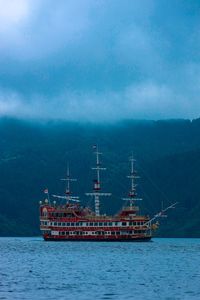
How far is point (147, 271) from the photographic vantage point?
408 feet

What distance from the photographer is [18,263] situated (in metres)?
142

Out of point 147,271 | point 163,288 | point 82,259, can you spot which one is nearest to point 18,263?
point 82,259

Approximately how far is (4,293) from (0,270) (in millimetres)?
34716

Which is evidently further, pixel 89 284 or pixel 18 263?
pixel 18 263

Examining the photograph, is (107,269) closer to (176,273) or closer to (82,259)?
(176,273)

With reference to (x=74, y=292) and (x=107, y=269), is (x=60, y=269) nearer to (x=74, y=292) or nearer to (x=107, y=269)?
(x=107, y=269)

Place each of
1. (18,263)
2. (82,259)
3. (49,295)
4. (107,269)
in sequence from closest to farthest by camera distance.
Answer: (49,295), (107,269), (18,263), (82,259)

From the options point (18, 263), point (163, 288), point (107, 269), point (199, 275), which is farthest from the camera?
point (18, 263)

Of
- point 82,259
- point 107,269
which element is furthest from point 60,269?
point 82,259

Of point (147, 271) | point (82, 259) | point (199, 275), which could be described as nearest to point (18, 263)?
point (82, 259)

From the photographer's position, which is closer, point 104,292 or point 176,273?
point 104,292

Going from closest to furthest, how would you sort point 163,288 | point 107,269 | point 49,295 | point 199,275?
point 49,295, point 163,288, point 199,275, point 107,269

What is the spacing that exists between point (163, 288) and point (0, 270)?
34.5 m

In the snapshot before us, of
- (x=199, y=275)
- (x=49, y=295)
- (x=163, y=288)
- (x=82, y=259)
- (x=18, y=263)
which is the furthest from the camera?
(x=82, y=259)
